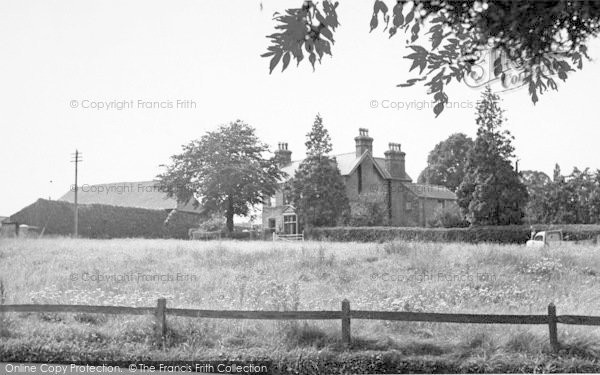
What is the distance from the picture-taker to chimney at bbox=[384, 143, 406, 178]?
6203cm

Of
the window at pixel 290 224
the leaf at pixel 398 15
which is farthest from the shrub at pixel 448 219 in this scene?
the leaf at pixel 398 15

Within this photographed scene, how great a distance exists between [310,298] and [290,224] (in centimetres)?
4131

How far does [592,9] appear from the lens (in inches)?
134

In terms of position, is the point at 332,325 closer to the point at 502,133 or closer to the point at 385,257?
the point at 385,257

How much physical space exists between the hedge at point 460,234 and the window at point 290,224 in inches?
474

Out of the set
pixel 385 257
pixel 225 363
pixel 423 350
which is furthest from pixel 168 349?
pixel 385 257

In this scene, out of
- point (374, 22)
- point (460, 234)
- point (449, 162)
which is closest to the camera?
point (374, 22)

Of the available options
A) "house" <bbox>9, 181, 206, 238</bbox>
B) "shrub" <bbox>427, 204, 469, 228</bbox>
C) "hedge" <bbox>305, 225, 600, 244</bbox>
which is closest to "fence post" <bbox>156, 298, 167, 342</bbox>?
"hedge" <bbox>305, 225, 600, 244</bbox>

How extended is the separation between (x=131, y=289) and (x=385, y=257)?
9545 mm

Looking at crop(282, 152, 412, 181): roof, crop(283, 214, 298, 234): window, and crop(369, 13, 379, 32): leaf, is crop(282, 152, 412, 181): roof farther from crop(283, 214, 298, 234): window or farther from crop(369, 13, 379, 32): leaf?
crop(369, 13, 379, 32): leaf

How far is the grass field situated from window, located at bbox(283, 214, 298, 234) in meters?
30.2

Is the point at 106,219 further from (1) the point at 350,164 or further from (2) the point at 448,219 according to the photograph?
(2) the point at 448,219

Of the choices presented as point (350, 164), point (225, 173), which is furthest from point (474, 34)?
point (350, 164)

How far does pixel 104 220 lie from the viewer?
5028 cm
